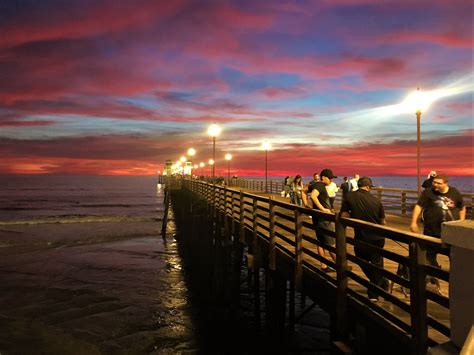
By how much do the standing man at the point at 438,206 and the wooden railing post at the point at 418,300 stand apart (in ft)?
7.61

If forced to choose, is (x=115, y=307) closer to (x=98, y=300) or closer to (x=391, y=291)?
(x=98, y=300)

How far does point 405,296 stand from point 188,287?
36.0 ft

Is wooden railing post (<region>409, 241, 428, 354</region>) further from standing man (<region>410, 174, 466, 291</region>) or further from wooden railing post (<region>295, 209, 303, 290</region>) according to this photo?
wooden railing post (<region>295, 209, 303, 290</region>)

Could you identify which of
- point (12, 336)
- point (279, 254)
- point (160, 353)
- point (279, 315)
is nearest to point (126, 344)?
point (160, 353)

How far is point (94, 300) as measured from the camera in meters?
13.6

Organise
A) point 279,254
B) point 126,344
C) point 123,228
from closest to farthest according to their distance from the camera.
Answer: point 279,254 < point 126,344 < point 123,228

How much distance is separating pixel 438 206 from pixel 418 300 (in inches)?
103

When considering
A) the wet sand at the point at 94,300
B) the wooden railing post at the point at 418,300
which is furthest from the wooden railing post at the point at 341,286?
the wet sand at the point at 94,300

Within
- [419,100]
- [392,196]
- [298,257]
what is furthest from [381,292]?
[392,196]

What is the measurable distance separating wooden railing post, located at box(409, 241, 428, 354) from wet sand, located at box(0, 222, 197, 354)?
6.93 m

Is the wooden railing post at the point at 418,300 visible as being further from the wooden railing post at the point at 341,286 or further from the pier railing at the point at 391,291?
the wooden railing post at the point at 341,286

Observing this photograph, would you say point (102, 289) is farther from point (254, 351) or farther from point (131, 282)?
point (254, 351)

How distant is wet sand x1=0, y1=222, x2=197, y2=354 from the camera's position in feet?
32.4

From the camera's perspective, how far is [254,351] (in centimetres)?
927
